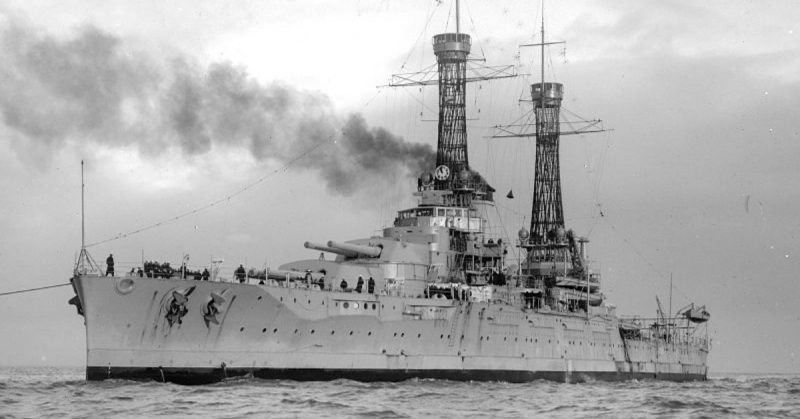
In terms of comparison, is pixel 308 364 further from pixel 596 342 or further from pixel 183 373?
pixel 596 342

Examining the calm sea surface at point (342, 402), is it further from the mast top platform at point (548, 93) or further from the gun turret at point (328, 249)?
the mast top platform at point (548, 93)

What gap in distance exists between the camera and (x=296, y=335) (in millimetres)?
50000

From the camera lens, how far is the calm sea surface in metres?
36.7

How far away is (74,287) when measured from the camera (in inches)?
1825

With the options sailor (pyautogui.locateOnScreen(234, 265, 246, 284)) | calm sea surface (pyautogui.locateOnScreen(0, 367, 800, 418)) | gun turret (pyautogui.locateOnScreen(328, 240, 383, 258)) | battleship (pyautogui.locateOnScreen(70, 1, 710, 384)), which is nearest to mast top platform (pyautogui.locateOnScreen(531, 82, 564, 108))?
battleship (pyautogui.locateOnScreen(70, 1, 710, 384))

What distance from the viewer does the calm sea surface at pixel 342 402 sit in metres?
36.7

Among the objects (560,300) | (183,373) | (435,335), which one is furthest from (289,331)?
(560,300)

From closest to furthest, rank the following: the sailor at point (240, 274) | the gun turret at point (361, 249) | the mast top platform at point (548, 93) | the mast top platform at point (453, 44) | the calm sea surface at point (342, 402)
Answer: the calm sea surface at point (342, 402) < the sailor at point (240, 274) < the gun turret at point (361, 249) < the mast top platform at point (453, 44) < the mast top platform at point (548, 93)

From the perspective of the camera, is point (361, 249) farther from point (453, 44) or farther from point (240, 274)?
point (453, 44)

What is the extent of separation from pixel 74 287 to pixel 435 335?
17394 mm

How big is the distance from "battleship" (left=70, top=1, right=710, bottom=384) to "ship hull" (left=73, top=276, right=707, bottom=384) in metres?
0.05

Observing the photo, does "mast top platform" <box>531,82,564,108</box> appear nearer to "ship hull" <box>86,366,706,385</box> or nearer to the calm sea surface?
"ship hull" <box>86,366,706,385</box>

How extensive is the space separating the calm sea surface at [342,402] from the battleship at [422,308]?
4.87ft

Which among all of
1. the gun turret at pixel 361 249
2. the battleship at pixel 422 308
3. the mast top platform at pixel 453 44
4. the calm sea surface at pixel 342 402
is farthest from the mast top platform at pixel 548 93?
the calm sea surface at pixel 342 402
